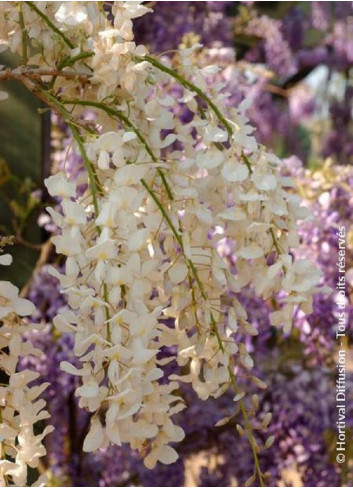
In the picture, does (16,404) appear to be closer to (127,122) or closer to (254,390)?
(127,122)

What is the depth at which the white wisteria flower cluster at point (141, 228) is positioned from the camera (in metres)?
0.83

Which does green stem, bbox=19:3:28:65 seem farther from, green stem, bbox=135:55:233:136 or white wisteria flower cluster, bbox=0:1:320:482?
green stem, bbox=135:55:233:136

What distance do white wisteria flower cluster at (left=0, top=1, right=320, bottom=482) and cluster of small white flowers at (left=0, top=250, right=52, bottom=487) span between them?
58 millimetres

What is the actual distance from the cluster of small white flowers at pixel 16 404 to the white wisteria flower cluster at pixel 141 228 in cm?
6

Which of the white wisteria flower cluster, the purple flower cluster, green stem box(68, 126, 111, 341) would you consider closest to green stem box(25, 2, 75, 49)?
the white wisteria flower cluster

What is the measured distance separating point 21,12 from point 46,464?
1436 mm

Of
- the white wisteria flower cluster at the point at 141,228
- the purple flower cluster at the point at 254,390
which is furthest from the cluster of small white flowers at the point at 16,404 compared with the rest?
the purple flower cluster at the point at 254,390

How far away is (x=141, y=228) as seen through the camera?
96cm

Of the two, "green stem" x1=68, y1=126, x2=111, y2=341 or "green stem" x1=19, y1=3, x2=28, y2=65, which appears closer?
"green stem" x1=68, y1=126, x2=111, y2=341

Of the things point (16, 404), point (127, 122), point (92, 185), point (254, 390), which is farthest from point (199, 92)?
point (254, 390)

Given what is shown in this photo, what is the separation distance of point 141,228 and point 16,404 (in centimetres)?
22

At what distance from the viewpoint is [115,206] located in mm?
826

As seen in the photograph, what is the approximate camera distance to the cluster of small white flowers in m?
0.87

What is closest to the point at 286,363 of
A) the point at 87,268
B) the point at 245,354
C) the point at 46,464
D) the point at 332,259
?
the point at 332,259
